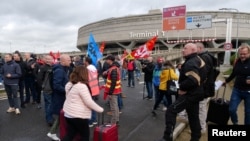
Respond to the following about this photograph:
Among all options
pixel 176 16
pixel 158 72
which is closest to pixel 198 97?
pixel 158 72

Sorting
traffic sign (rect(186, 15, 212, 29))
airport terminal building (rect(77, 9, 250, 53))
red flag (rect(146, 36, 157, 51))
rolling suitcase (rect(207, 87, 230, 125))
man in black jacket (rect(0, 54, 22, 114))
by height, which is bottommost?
rolling suitcase (rect(207, 87, 230, 125))

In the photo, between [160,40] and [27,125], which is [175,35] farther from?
[27,125]

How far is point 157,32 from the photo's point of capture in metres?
77.1

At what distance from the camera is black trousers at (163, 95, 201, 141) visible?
4.40m

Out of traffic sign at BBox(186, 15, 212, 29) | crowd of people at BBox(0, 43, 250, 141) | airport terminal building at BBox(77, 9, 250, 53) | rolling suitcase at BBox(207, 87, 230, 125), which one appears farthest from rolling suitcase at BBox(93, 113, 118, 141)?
airport terminal building at BBox(77, 9, 250, 53)

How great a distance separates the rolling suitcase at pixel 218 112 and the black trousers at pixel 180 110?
4.92 feet

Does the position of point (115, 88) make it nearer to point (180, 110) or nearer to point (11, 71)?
point (180, 110)

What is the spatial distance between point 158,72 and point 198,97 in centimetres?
364

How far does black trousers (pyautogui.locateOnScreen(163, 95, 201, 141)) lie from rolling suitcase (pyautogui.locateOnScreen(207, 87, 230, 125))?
1.50 metres

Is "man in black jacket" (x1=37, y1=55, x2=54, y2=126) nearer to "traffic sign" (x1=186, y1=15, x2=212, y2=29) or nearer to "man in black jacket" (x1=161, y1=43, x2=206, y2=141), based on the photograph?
"man in black jacket" (x1=161, y1=43, x2=206, y2=141)

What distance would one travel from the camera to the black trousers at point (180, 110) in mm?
4398

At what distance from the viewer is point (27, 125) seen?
6.43m

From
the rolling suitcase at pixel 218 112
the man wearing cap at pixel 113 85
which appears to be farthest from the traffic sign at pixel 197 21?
the man wearing cap at pixel 113 85

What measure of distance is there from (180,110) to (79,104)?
165 centimetres
